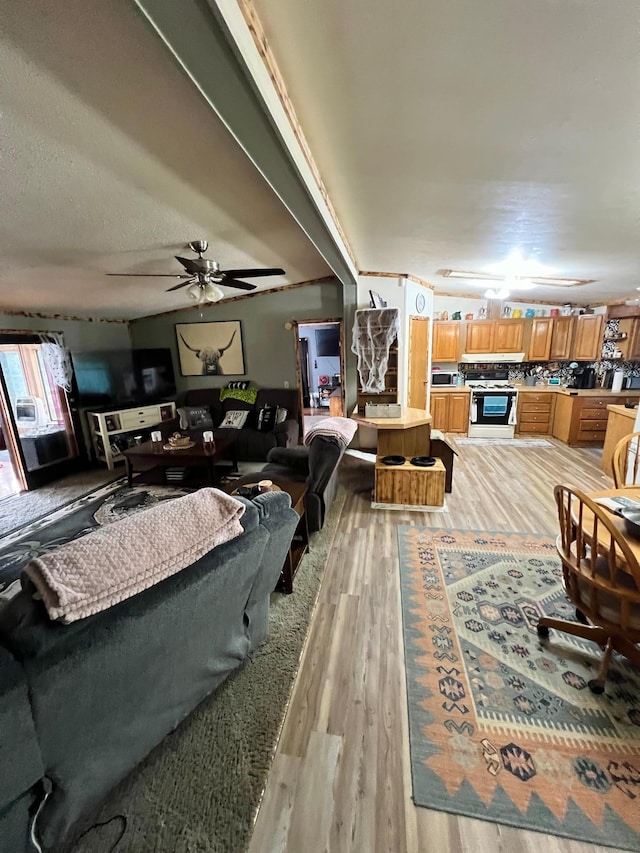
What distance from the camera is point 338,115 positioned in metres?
1.37

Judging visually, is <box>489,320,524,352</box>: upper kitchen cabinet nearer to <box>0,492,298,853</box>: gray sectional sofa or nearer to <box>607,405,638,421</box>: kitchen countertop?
<box>607,405,638,421</box>: kitchen countertop

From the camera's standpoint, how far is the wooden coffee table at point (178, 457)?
389 cm

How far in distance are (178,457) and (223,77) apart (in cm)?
354

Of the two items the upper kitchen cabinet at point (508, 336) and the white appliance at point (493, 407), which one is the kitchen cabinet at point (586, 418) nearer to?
the white appliance at point (493, 407)

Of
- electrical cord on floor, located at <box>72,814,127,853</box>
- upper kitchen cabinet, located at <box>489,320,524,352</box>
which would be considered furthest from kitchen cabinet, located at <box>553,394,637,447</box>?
electrical cord on floor, located at <box>72,814,127,853</box>

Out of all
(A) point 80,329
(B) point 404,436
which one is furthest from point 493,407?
(A) point 80,329

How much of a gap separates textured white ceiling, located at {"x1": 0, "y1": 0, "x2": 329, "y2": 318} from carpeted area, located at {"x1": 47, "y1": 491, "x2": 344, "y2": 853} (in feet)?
8.45

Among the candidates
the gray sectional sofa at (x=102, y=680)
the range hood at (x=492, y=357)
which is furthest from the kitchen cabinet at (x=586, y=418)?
the gray sectional sofa at (x=102, y=680)

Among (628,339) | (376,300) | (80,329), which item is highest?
(376,300)

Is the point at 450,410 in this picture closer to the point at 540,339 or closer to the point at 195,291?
the point at 540,339

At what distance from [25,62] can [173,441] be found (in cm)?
346

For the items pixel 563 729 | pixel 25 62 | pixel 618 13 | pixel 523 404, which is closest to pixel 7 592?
pixel 25 62

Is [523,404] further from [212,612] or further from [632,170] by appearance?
[212,612]

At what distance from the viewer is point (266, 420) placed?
5.09 metres
